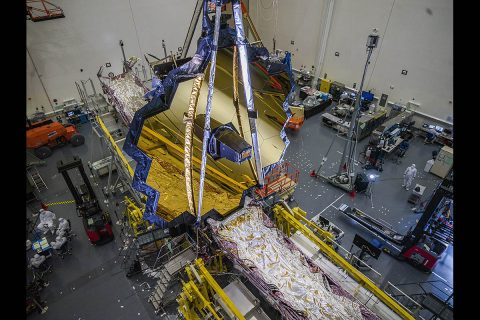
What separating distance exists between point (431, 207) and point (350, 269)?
12.9 feet

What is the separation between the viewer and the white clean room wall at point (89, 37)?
48.8 feet

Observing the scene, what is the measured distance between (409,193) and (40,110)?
18.8 m

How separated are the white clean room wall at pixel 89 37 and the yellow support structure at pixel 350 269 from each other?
1454cm

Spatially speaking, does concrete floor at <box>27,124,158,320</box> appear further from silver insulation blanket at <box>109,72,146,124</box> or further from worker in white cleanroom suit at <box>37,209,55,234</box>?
silver insulation blanket at <box>109,72,146,124</box>

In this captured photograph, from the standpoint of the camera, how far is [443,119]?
15.2m

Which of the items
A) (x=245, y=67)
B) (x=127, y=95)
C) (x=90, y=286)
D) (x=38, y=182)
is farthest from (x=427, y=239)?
(x=38, y=182)

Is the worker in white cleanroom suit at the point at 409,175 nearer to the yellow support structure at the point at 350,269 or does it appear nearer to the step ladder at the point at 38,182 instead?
the yellow support structure at the point at 350,269

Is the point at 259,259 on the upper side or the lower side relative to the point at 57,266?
upper

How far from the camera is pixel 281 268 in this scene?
5789mm

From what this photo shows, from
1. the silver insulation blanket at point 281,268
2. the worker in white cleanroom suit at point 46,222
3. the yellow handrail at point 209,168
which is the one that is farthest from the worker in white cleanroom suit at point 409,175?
the worker in white cleanroom suit at point 46,222

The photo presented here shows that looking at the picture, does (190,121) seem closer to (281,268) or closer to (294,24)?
(281,268)

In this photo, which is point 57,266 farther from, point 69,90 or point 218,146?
point 69,90
